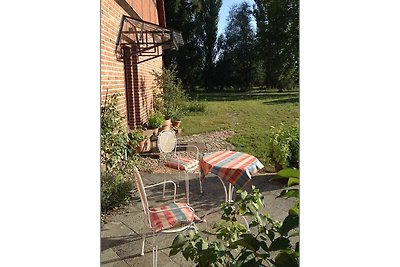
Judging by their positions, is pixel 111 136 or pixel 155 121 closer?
pixel 111 136

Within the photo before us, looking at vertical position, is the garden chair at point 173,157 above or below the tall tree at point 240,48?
below

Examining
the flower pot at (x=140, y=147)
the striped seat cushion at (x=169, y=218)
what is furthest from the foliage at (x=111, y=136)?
the striped seat cushion at (x=169, y=218)

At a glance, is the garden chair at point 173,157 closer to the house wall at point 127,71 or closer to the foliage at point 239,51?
the house wall at point 127,71

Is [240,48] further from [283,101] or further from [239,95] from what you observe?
[283,101]

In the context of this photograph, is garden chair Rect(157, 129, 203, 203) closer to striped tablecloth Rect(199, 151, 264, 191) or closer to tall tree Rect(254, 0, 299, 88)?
striped tablecloth Rect(199, 151, 264, 191)

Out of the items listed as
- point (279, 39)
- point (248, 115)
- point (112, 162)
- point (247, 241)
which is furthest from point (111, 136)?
point (279, 39)

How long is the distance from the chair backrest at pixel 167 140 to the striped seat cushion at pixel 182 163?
0.07 metres

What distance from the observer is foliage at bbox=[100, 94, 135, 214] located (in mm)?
1761

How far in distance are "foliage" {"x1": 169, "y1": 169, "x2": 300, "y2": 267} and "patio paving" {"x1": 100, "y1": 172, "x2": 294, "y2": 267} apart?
0.07 metres

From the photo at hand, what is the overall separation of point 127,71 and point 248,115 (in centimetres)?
72

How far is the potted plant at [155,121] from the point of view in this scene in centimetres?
188

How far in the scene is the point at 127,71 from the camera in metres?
1.87
